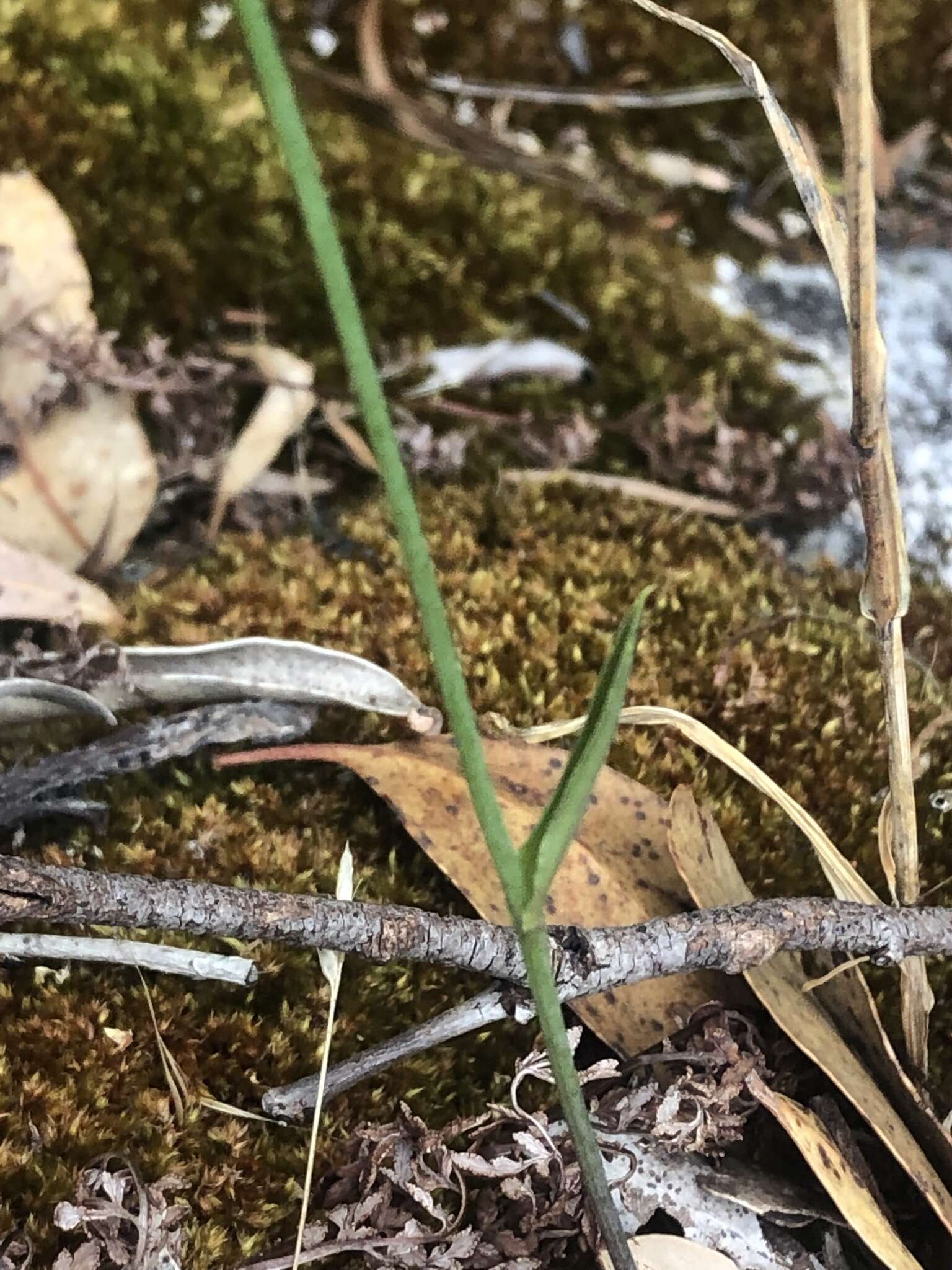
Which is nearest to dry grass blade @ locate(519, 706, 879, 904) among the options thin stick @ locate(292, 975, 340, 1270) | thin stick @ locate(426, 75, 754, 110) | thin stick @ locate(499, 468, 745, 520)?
thin stick @ locate(292, 975, 340, 1270)

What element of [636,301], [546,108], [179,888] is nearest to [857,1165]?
[179,888]

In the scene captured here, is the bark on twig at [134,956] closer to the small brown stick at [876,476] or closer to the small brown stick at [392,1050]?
the small brown stick at [392,1050]

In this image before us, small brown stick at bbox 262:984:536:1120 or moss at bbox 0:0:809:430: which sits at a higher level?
moss at bbox 0:0:809:430

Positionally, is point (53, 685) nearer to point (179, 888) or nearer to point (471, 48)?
point (179, 888)

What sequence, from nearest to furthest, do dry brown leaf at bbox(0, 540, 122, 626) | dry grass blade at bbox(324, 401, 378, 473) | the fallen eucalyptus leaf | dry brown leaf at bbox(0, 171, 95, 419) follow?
the fallen eucalyptus leaf → dry brown leaf at bbox(0, 540, 122, 626) → dry brown leaf at bbox(0, 171, 95, 419) → dry grass blade at bbox(324, 401, 378, 473)

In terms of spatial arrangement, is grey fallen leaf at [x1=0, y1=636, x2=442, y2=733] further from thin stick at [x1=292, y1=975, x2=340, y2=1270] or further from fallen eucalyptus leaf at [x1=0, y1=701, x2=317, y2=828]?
thin stick at [x1=292, y1=975, x2=340, y2=1270]

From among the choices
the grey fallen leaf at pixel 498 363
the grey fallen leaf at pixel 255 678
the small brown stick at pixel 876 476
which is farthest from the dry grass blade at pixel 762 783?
the grey fallen leaf at pixel 498 363

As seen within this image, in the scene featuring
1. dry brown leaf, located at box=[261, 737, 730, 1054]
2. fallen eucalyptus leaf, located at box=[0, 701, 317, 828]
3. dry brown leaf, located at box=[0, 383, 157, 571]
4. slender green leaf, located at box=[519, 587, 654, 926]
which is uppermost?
slender green leaf, located at box=[519, 587, 654, 926]

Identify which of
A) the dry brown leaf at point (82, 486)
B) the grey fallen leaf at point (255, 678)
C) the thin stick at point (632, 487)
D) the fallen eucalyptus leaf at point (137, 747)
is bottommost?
the fallen eucalyptus leaf at point (137, 747)
